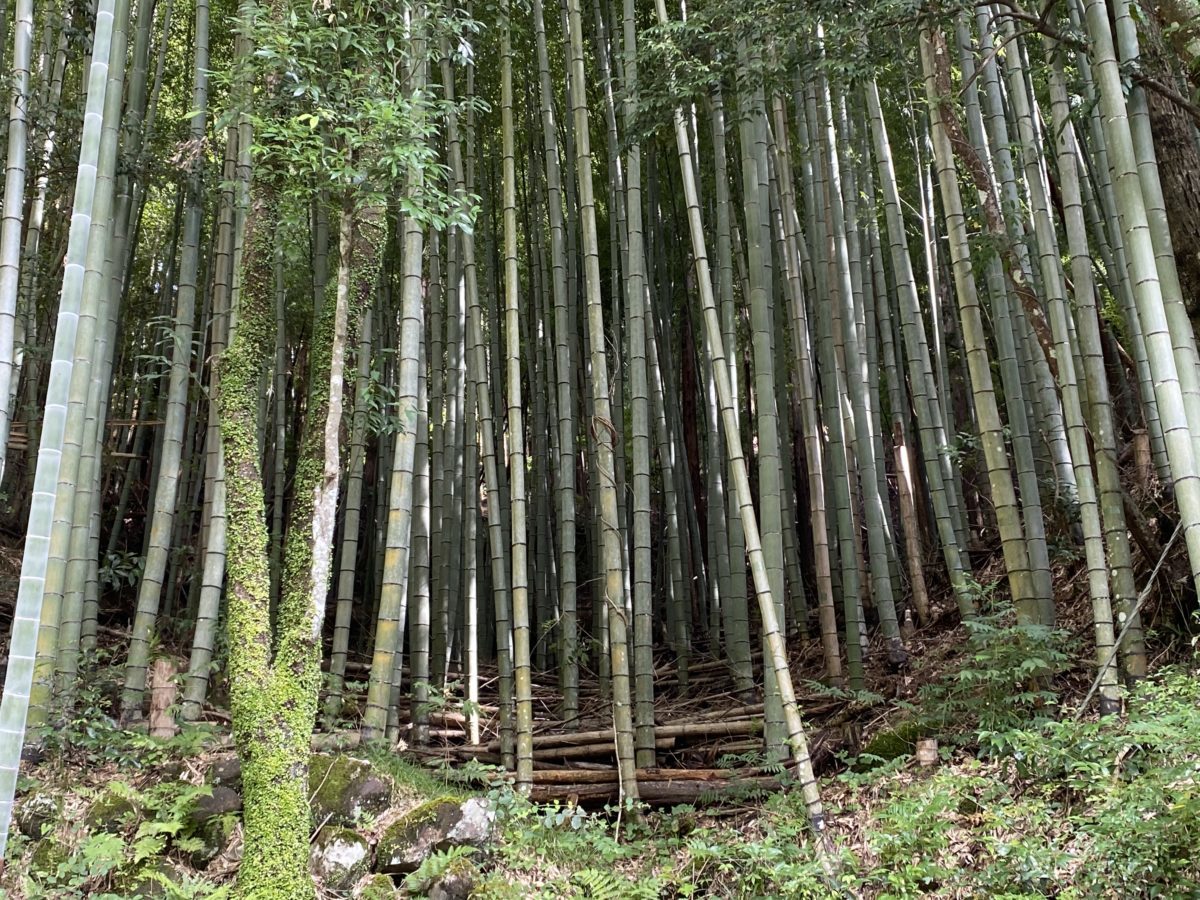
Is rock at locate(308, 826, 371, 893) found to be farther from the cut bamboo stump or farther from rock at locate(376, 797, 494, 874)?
the cut bamboo stump

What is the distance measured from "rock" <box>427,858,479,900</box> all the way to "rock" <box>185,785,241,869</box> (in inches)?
33.3

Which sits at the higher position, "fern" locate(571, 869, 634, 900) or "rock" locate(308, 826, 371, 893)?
"rock" locate(308, 826, 371, 893)

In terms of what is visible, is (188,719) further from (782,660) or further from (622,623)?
(782,660)

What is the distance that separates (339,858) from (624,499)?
319 cm

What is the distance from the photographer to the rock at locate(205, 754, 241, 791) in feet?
12.4

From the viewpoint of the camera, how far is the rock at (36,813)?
3.62 m

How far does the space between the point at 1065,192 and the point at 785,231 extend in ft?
6.06

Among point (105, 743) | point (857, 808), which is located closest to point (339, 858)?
point (105, 743)

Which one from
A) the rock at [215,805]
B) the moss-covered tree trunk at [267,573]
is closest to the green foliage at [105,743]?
the rock at [215,805]

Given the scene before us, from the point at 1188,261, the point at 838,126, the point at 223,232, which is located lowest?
the point at 1188,261

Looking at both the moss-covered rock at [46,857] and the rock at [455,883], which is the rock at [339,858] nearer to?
the rock at [455,883]

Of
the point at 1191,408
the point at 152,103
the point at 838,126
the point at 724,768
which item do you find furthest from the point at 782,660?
the point at 152,103

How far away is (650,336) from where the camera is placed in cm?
585

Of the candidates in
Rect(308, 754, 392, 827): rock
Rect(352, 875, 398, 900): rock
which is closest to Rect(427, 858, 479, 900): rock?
Rect(352, 875, 398, 900): rock
